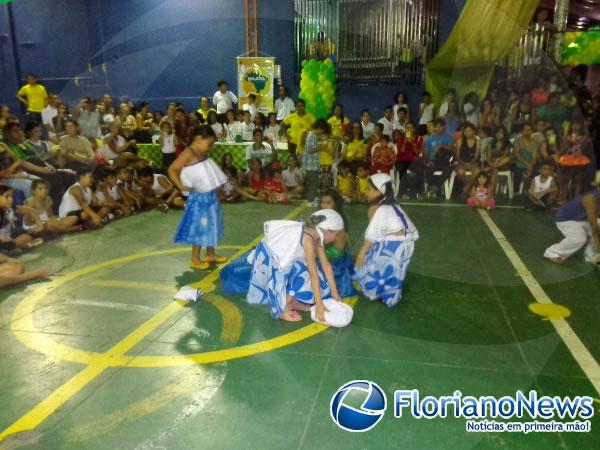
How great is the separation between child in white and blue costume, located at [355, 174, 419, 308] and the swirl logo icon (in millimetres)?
1393

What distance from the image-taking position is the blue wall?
1341 centimetres

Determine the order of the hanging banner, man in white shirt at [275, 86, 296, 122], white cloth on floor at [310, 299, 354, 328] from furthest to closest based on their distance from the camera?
the hanging banner → man in white shirt at [275, 86, 296, 122] → white cloth on floor at [310, 299, 354, 328]

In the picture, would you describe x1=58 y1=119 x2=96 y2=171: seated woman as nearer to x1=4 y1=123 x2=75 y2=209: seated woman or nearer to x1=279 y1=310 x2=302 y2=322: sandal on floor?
x1=4 y1=123 x2=75 y2=209: seated woman

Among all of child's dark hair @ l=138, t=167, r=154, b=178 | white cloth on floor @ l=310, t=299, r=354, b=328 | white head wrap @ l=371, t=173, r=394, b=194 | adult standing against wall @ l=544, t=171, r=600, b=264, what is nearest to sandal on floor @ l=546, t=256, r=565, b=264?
adult standing against wall @ l=544, t=171, r=600, b=264

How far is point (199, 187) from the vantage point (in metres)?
5.35

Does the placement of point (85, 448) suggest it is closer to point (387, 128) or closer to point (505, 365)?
point (505, 365)

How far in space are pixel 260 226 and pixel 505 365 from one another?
4.62 metres

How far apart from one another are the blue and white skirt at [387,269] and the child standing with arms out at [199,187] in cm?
176

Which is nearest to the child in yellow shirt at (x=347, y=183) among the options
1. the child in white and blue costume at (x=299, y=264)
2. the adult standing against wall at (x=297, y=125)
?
the adult standing against wall at (x=297, y=125)

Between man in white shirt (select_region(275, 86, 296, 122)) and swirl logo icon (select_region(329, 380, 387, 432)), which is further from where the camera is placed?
man in white shirt (select_region(275, 86, 296, 122))

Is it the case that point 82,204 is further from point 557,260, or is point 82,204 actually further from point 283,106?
point 557,260

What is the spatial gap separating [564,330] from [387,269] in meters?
1.47

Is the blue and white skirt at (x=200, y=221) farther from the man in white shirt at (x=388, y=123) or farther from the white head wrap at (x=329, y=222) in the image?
the man in white shirt at (x=388, y=123)

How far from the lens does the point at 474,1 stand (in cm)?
921
